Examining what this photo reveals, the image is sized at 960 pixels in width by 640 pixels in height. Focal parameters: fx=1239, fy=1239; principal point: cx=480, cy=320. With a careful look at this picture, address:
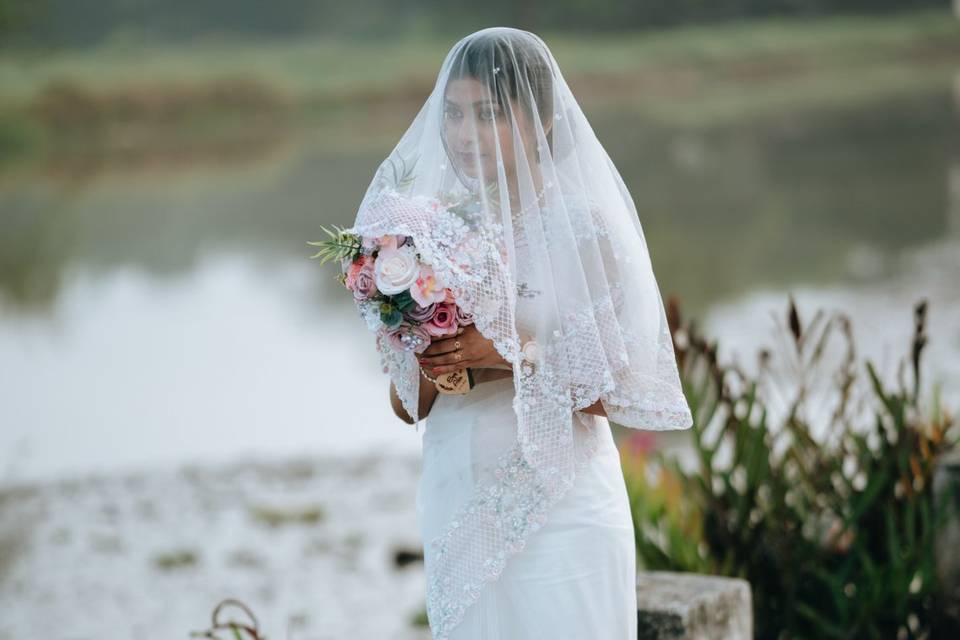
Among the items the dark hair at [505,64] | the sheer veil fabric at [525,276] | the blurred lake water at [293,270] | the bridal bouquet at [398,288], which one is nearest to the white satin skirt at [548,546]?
the sheer veil fabric at [525,276]

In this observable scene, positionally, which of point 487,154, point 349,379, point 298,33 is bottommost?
point 349,379

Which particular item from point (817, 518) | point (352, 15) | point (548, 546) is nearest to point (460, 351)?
point (548, 546)

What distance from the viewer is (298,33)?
4847cm

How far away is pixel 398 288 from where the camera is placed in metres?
2.44

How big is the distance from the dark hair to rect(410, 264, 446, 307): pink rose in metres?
0.43

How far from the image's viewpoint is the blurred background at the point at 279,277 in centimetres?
646

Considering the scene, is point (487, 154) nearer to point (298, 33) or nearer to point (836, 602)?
point (836, 602)

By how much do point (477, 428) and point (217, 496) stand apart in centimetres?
503

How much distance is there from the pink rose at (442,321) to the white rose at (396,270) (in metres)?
0.09

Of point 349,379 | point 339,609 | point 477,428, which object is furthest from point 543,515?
point 349,379

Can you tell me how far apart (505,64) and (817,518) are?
2.10m

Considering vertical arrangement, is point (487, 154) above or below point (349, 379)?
above

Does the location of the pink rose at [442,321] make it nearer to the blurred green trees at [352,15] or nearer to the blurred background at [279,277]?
the blurred background at [279,277]

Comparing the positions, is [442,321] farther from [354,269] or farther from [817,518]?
[817,518]
